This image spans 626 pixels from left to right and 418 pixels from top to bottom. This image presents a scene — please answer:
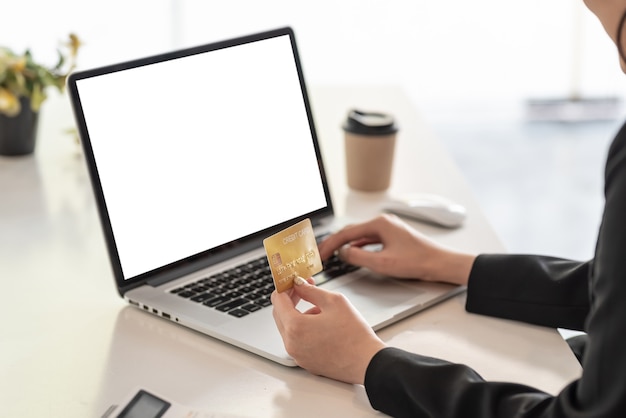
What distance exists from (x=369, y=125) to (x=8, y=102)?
694 millimetres

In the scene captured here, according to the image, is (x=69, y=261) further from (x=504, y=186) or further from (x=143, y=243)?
(x=504, y=186)

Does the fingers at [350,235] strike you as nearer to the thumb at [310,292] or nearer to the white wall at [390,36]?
the thumb at [310,292]

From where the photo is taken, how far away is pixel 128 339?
3.63ft

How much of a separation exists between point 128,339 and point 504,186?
2899 mm

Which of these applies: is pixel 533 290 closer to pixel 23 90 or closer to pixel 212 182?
pixel 212 182

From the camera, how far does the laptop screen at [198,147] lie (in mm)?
1150

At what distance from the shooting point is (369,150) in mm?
1640

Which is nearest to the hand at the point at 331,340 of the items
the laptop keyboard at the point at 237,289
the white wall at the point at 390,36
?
the laptop keyboard at the point at 237,289

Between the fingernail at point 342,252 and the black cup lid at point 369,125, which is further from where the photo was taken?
the black cup lid at point 369,125

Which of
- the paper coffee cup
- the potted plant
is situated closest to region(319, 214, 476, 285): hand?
the paper coffee cup

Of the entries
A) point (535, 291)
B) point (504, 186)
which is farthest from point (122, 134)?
point (504, 186)

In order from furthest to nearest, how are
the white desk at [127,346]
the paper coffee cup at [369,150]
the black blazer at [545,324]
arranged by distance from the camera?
the paper coffee cup at [369,150], the white desk at [127,346], the black blazer at [545,324]

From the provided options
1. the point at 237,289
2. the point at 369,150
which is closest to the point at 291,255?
the point at 237,289

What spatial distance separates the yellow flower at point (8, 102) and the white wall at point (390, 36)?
255 cm
